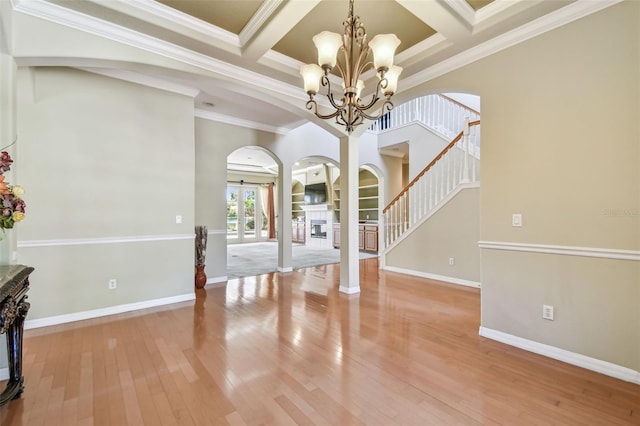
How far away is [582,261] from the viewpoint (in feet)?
7.69

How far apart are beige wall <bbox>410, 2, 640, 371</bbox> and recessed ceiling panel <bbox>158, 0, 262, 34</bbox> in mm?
2283

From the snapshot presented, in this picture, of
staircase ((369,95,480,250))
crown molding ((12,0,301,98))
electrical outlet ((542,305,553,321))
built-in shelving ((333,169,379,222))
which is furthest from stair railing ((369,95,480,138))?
electrical outlet ((542,305,553,321))

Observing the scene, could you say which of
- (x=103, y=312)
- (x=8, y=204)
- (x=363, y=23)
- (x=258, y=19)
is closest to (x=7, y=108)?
(x=8, y=204)

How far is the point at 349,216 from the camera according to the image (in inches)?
174

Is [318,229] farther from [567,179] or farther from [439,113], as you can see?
[567,179]

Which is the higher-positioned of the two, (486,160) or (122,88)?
(122,88)

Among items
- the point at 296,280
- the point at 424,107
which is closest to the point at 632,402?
the point at 296,280

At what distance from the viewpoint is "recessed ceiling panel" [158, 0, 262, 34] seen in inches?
92.6

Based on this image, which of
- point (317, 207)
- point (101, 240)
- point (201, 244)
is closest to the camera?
point (101, 240)

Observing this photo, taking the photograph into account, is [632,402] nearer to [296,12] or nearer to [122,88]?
[296,12]

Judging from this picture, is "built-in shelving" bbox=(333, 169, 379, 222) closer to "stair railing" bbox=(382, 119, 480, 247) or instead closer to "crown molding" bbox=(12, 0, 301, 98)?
"stair railing" bbox=(382, 119, 480, 247)

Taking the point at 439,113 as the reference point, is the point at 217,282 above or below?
below

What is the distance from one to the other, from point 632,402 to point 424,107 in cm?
646

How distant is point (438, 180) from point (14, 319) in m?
5.78
